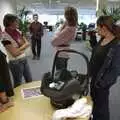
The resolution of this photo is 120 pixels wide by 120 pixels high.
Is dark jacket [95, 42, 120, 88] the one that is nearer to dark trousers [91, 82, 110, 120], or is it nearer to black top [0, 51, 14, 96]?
dark trousers [91, 82, 110, 120]

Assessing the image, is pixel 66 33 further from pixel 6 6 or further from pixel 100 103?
pixel 6 6

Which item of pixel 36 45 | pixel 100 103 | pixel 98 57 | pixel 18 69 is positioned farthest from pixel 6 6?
pixel 100 103

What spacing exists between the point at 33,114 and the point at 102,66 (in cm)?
90

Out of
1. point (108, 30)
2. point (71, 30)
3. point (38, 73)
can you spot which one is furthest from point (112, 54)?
point (38, 73)

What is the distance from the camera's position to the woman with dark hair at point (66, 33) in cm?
321

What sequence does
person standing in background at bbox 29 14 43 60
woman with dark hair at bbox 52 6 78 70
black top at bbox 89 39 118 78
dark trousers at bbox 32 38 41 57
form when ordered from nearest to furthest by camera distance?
black top at bbox 89 39 118 78 < woman with dark hair at bbox 52 6 78 70 < person standing in background at bbox 29 14 43 60 < dark trousers at bbox 32 38 41 57

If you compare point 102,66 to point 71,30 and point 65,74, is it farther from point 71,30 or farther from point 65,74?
point 71,30

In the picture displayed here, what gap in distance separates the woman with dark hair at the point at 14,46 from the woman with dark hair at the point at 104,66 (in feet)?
2.94

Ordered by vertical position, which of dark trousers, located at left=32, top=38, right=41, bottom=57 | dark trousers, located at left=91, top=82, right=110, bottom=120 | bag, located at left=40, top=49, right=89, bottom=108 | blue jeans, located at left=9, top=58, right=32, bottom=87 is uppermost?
bag, located at left=40, top=49, right=89, bottom=108

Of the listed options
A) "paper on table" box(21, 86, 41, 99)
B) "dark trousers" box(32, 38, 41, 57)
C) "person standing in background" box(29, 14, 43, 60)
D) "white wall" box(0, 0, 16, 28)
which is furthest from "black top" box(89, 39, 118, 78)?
"white wall" box(0, 0, 16, 28)

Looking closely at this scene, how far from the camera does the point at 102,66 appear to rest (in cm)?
228

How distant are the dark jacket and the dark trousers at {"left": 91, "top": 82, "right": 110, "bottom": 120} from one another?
0.12m

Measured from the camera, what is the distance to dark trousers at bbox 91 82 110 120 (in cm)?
241

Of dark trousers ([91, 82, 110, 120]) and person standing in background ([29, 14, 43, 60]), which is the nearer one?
dark trousers ([91, 82, 110, 120])
